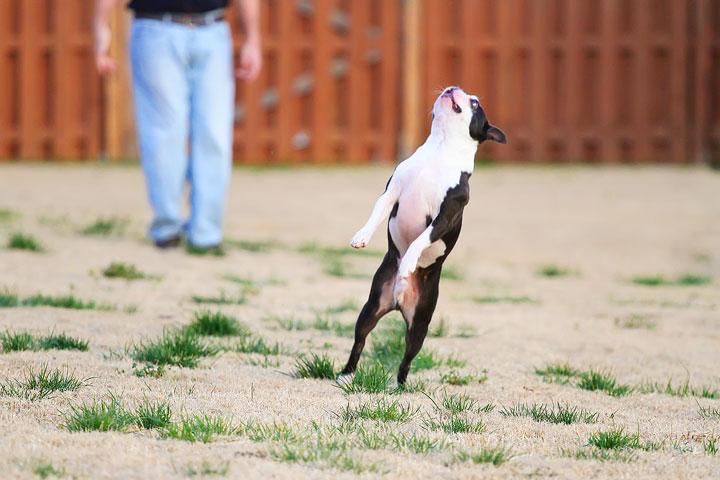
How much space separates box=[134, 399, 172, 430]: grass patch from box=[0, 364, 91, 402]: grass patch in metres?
0.29

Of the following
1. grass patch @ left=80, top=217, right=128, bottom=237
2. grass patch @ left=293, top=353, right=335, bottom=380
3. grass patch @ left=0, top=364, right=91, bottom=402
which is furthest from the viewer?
grass patch @ left=80, top=217, right=128, bottom=237

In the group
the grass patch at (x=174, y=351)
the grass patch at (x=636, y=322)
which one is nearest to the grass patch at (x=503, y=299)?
the grass patch at (x=636, y=322)

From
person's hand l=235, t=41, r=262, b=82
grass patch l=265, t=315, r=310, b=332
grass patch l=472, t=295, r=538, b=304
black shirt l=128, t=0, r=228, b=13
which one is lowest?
grass patch l=472, t=295, r=538, b=304

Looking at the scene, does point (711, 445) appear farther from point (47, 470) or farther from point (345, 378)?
point (47, 470)

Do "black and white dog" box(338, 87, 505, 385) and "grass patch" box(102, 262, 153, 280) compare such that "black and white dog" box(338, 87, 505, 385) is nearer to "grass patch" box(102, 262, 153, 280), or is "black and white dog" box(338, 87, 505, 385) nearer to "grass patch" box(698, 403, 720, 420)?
"grass patch" box(698, 403, 720, 420)

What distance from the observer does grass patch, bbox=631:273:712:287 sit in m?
5.48

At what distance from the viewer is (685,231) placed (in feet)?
23.3

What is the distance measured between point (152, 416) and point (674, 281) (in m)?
4.06

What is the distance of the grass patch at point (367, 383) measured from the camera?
2631 millimetres

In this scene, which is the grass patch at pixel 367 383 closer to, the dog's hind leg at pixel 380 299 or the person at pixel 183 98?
the dog's hind leg at pixel 380 299

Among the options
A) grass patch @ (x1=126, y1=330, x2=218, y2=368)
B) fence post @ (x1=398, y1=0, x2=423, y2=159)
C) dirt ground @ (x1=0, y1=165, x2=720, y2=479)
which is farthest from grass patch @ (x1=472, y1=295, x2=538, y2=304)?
fence post @ (x1=398, y1=0, x2=423, y2=159)

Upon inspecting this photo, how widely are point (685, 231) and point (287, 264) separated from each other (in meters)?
3.23

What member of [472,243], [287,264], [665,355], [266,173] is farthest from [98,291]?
[266,173]

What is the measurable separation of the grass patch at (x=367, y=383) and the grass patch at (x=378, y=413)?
0.60ft
